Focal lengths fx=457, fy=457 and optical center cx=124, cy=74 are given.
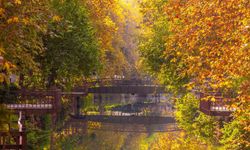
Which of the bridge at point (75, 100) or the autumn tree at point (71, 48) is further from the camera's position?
the autumn tree at point (71, 48)

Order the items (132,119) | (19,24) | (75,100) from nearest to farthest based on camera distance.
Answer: (19,24), (75,100), (132,119)

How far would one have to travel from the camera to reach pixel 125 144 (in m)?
39.2

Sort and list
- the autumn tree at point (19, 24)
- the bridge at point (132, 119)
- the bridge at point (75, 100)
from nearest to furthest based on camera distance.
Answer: the autumn tree at point (19, 24)
the bridge at point (75, 100)
the bridge at point (132, 119)

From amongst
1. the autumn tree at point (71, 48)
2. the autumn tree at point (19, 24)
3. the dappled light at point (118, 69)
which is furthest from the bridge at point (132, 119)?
the autumn tree at point (19, 24)

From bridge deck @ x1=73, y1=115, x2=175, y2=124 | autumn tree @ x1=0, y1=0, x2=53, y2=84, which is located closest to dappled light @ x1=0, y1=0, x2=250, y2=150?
autumn tree @ x1=0, y1=0, x2=53, y2=84

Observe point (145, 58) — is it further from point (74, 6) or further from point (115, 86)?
point (115, 86)

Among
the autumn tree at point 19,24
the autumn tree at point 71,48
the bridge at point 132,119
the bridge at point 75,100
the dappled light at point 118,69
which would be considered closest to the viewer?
the autumn tree at point 19,24

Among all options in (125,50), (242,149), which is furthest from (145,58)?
(125,50)

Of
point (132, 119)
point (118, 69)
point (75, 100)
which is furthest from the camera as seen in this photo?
point (118, 69)

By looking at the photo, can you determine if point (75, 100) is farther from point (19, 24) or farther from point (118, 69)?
point (19, 24)

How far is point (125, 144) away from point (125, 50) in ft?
92.4

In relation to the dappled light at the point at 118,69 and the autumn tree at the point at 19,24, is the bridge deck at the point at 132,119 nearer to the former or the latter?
the dappled light at the point at 118,69

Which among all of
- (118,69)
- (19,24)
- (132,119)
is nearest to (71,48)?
(19,24)

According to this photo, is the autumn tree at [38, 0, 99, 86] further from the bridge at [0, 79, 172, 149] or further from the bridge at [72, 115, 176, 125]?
the bridge at [72, 115, 176, 125]
